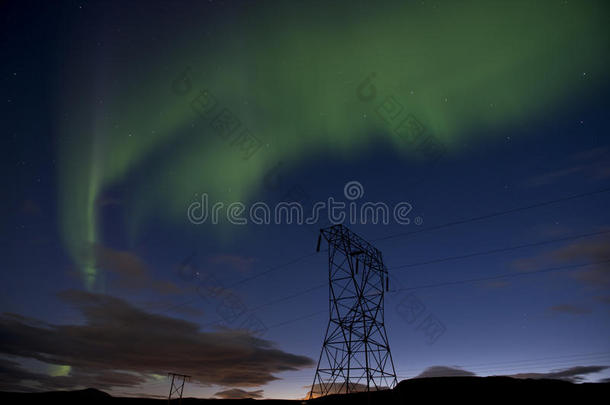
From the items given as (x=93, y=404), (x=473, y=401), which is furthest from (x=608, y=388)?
(x=93, y=404)

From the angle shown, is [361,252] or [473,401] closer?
[361,252]

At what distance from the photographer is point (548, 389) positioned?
5284 cm

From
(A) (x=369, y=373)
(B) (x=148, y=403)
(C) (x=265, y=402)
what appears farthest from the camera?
(B) (x=148, y=403)

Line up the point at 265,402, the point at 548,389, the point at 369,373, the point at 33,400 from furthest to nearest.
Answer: the point at 33,400 < the point at 265,402 < the point at 548,389 < the point at 369,373

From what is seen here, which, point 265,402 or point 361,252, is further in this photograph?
point 265,402

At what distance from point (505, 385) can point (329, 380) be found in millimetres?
45456

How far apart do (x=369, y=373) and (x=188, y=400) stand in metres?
81.7

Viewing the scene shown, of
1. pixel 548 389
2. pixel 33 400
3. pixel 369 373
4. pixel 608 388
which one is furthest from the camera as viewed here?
pixel 33 400

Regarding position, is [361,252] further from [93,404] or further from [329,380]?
[93,404]

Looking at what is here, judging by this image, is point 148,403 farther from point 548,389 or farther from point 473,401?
point 548,389

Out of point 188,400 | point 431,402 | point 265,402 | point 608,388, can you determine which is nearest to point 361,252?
point 431,402

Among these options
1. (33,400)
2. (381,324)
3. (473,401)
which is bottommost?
(33,400)

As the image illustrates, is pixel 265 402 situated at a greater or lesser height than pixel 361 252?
lesser

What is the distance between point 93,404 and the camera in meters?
86.2
